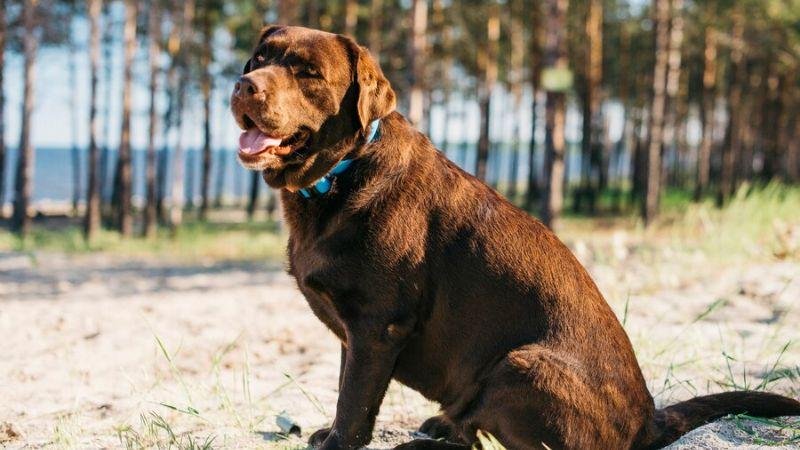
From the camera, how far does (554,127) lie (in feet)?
53.7

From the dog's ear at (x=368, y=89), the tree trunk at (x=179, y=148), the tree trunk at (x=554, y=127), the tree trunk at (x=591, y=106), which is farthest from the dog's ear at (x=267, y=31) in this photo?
the tree trunk at (x=591, y=106)

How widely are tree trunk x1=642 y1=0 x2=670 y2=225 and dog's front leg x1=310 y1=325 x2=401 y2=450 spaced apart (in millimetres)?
17845

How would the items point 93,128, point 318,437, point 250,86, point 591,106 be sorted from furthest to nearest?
point 591,106
point 93,128
point 318,437
point 250,86

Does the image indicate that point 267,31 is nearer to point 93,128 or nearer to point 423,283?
point 423,283

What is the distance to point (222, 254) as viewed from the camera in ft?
56.9

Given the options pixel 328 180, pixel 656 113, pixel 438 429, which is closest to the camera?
pixel 328 180

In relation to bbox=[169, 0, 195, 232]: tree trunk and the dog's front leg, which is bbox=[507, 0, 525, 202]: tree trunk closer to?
bbox=[169, 0, 195, 232]: tree trunk

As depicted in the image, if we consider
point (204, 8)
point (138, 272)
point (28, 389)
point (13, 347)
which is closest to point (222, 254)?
point (138, 272)

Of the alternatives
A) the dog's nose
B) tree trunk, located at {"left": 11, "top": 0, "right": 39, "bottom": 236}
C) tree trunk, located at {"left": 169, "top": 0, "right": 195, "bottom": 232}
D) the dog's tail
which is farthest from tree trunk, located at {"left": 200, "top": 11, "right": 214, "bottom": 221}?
the dog's tail

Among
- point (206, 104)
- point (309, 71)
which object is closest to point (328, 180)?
point (309, 71)

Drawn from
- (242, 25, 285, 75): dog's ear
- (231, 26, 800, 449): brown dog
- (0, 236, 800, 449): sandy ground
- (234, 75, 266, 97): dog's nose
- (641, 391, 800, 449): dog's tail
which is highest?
(242, 25, 285, 75): dog's ear

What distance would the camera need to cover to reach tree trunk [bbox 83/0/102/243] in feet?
67.8

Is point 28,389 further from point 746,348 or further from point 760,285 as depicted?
point 760,285

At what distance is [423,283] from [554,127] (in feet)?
44.0
